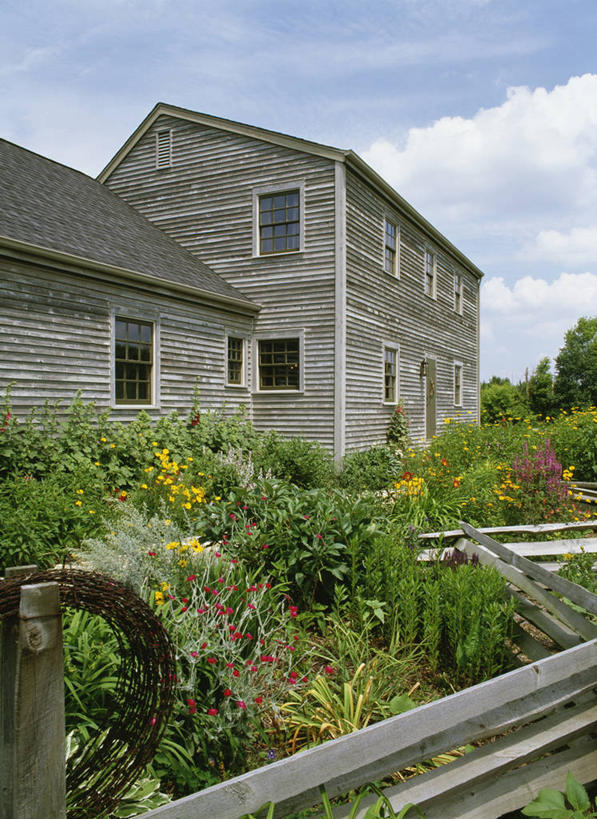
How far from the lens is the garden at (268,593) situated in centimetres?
281

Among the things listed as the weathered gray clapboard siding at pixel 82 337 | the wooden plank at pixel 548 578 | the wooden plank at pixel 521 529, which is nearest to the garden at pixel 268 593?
the wooden plank at pixel 548 578

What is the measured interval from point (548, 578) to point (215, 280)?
438 inches

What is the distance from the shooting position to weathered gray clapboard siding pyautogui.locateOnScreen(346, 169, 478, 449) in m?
13.1

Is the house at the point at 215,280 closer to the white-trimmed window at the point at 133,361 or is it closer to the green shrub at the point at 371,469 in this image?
the white-trimmed window at the point at 133,361

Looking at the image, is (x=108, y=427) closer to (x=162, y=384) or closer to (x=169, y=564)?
(x=162, y=384)

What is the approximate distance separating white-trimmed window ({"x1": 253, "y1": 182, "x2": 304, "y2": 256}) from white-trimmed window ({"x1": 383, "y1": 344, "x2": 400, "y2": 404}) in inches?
152

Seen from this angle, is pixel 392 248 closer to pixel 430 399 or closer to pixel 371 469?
pixel 430 399

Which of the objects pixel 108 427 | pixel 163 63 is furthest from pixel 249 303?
pixel 163 63

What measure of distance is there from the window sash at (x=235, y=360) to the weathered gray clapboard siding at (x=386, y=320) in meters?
2.67

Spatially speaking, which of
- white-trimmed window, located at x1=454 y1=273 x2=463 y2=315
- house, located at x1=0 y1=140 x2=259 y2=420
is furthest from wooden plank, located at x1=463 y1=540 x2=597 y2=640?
white-trimmed window, located at x1=454 y1=273 x2=463 y2=315

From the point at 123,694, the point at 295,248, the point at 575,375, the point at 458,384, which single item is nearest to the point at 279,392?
the point at 295,248

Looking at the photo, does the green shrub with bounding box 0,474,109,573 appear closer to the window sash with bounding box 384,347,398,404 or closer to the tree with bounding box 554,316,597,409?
the window sash with bounding box 384,347,398,404

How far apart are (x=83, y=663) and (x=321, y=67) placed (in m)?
6.23

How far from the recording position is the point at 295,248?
13211 mm
